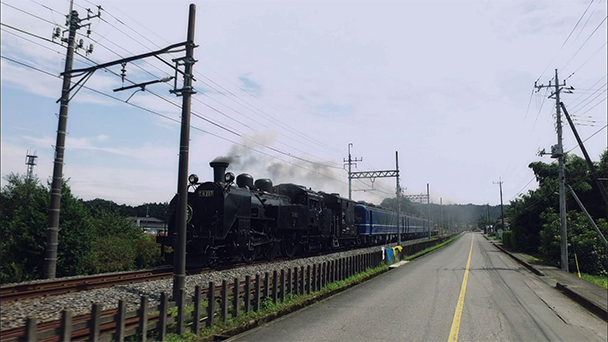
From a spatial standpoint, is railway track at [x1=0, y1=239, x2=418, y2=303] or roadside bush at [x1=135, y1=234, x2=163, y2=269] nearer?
railway track at [x1=0, y1=239, x2=418, y2=303]

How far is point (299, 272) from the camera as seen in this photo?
12180 mm

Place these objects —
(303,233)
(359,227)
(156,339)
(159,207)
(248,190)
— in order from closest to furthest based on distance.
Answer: (156,339) → (248,190) → (303,233) → (359,227) → (159,207)

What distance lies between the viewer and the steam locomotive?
15.7 meters

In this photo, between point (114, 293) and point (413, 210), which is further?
point (413, 210)

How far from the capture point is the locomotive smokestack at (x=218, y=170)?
17125 mm

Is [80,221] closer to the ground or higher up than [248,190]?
closer to the ground

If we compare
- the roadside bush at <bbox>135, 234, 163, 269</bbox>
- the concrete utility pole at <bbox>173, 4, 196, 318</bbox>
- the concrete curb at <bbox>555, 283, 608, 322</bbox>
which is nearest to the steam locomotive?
the concrete utility pole at <bbox>173, 4, 196, 318</bbox>

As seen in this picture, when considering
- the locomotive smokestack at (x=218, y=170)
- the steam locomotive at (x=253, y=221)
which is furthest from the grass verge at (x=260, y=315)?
the locomotive smokestack at (x=218, y=170)

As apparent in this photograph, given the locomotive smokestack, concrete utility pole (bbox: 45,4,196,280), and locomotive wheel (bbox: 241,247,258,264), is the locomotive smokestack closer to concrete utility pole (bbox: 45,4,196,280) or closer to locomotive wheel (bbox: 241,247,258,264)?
locomotive wheel (bbox: 241,247,258,264)

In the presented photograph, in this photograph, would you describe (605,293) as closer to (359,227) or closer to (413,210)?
(359,227)

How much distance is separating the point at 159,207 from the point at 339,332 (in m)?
107

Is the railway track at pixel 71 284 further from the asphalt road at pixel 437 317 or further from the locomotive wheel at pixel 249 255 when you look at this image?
the asphalt road at pixel 437 317

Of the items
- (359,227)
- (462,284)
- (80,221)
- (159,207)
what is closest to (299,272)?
(462,284)

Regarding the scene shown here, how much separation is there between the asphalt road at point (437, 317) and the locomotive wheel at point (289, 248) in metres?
6.46
